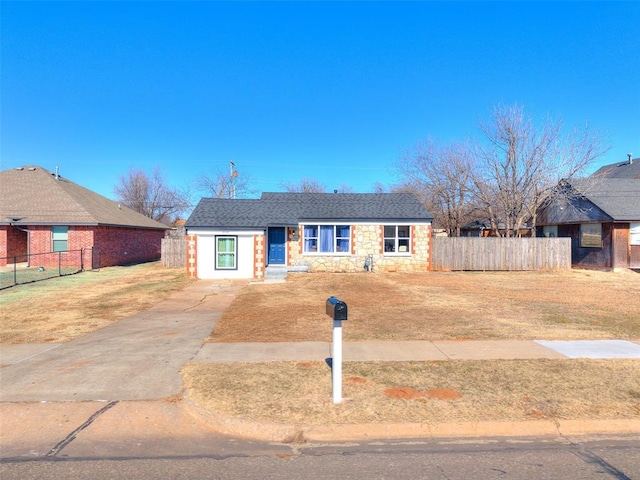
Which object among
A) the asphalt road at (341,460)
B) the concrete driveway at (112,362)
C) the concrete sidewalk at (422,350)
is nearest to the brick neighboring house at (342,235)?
the concrete driveway at (112,362)

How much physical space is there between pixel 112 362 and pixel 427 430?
4.91 meters

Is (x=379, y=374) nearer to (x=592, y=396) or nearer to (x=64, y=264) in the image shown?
(x=592, y=396)

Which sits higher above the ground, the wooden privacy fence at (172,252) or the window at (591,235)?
the window at (591,235)

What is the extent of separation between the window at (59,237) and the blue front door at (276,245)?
11984 millimetres

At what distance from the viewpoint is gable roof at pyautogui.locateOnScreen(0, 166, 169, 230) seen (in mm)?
22938

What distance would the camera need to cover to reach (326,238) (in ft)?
73.8

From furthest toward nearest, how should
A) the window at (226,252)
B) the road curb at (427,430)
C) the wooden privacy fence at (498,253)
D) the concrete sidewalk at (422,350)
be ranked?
the wooden privacy fence at (498,253), the window at (226,252), the concrete sidewalk at (422,350), the road curb at (427,430)

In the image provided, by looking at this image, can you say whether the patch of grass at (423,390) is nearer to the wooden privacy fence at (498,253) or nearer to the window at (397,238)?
the window at (397,238)

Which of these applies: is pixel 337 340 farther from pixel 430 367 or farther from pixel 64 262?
pixel 64 262

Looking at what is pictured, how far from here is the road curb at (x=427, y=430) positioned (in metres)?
4.00

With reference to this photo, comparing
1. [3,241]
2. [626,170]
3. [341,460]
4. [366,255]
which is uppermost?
[626,170]

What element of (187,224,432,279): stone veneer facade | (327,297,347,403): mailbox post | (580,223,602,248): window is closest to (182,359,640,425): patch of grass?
(327,297,347,403): mailbox post

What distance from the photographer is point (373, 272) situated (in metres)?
21.7

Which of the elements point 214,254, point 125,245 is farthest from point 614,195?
point 125,245
